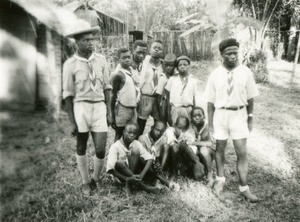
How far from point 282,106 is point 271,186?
569 centimetres

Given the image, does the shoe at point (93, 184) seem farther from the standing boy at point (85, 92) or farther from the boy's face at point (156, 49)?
the boy's face at point (156, 49)

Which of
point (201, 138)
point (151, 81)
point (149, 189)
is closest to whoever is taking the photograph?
point (149, 189)

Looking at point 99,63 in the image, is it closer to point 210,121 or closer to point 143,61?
point 143,61

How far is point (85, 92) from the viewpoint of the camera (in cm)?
442

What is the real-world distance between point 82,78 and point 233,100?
6.30 feet

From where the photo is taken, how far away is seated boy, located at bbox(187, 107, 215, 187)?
5.11m

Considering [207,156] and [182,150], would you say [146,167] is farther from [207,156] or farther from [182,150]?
[207,156]

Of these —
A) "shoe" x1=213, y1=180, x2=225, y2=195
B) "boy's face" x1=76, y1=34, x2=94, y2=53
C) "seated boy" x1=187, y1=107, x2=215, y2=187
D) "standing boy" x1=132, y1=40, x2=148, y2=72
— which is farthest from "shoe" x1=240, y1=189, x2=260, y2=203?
"boy's face" x1=76, y1=34, x2=94, y2=53

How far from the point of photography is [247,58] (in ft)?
44.9

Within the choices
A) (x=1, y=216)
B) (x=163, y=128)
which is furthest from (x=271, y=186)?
(x=1, y=216)

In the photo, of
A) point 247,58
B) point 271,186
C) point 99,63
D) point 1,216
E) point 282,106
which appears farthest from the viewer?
point 247,58

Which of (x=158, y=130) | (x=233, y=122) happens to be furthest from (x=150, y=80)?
(x=233, y=122)

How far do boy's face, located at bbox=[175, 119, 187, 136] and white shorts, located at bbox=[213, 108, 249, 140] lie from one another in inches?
24.7

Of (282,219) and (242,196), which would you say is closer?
(282,219)
